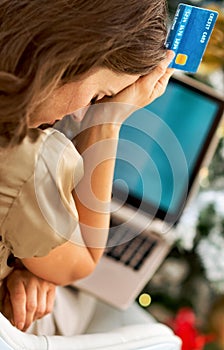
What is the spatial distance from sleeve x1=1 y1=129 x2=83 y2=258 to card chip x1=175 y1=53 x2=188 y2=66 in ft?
0.39

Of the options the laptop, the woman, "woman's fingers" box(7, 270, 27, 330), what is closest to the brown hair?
the woman

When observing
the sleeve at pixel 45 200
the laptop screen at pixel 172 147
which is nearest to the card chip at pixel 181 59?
the sleeve at pixel 45 200

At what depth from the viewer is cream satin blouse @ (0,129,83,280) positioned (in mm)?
512

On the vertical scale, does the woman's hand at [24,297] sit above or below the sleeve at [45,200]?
below

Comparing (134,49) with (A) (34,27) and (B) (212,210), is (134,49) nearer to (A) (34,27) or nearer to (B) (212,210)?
(A) (34,27)

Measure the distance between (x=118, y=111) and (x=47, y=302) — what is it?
0.23 m

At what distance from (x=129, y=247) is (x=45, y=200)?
50cm

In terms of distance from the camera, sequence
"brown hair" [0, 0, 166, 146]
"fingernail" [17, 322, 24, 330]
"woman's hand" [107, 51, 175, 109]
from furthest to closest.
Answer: "fingernail" [17, 322, 24, 330], "woman's hand" [107, 51, 175, 109], "brown hair" [0, 0, 166, 146]

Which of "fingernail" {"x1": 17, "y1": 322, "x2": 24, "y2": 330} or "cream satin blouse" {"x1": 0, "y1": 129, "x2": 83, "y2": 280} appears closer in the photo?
"cream satin blouse" {"x1": 0, "y1": 129, "x2": 83, "y2": 280}

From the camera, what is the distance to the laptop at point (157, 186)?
0.95 metres

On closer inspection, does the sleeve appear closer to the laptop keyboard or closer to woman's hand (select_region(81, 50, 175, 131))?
woman's hand (select_region(81, 50, 175, 131))

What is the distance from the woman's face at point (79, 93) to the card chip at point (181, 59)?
49mm

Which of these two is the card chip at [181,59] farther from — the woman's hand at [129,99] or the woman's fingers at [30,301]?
the woman's fingers at [30,301]

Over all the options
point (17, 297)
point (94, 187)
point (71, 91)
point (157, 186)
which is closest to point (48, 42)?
point (71, 91)
